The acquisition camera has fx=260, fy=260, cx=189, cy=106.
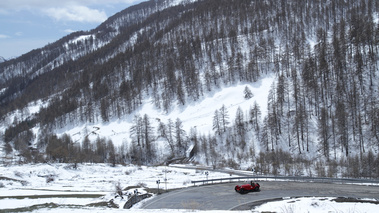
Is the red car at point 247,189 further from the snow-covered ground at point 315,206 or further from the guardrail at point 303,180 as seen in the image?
the guardrail at point 303,180

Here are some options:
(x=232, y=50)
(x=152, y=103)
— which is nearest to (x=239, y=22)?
(x=232, y=50)

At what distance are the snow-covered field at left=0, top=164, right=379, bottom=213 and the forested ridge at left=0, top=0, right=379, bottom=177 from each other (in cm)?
922

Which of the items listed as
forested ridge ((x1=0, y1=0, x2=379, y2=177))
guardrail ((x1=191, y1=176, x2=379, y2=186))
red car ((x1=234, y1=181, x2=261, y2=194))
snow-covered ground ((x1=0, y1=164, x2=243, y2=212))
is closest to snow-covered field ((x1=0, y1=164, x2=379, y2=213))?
snow-covered ground ((x1=0, y1=164, x2=243, y2=212))

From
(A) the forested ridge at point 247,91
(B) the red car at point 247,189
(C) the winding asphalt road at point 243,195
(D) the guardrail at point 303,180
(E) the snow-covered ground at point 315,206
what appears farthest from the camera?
(A) the forested ridge at point 247,91

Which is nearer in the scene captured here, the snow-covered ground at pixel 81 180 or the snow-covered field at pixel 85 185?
the snow-covered field at pixel 85 185

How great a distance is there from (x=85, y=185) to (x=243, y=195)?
28168 millimetres

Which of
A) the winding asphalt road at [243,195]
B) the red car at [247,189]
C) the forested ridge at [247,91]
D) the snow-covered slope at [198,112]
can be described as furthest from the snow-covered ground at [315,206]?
the snow-covered slope at [198,112]

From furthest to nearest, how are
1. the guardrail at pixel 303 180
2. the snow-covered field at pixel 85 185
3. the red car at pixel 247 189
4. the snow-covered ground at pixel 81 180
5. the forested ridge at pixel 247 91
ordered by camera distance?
the forested ridge at pixel 247 91 < the snow-covered ground at pixel 81 180 < the guardrail at pixel 303 180 < the red car at pixel 247 189 < the snow-covered field at pixel 85 185

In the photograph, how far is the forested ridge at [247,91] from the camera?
202ft

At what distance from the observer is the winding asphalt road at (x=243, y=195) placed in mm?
27250

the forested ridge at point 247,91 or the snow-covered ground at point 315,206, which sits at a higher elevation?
the forested ridge at point 247,91

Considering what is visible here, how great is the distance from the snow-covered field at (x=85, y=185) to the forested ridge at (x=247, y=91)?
9219mm

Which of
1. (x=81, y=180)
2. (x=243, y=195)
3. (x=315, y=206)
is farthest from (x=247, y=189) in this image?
(x=81, y=180)

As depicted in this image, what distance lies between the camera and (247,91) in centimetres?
9288
